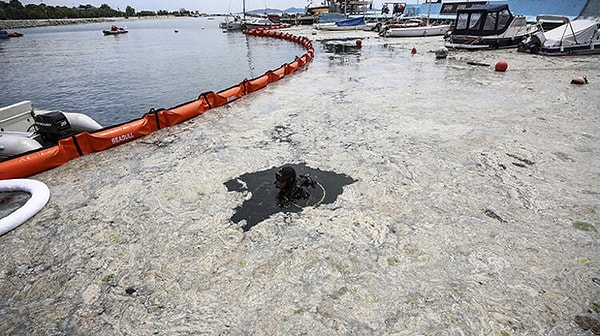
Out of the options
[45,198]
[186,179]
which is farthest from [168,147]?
[45,198]

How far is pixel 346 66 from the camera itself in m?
16.0

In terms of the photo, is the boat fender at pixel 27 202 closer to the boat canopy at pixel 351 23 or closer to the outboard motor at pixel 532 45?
the outboard motor at pixel 532 45

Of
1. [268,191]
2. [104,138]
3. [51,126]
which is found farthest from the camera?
[51,126]

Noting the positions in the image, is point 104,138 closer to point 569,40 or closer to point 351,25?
point 569,40

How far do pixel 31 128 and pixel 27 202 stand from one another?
4.47 m

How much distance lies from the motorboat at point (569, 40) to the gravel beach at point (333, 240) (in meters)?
11.8

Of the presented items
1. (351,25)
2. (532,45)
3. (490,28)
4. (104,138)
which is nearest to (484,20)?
(490,28)

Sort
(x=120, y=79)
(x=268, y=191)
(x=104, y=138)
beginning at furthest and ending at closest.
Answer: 1. (x=120, y=79)
2. (x=104, y=138)
3. (x=268, y=191)

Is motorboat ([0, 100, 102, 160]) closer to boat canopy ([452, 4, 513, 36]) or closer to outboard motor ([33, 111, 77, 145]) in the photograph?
outboard motor ([33, 111, 77, 145])

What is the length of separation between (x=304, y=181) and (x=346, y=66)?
12808mm

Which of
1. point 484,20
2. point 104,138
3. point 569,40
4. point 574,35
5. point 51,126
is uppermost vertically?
point 484,20

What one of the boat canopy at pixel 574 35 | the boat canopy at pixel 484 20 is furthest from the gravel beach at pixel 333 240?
the boat canopy at pixel 484 20

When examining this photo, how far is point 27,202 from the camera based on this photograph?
4.49 metres

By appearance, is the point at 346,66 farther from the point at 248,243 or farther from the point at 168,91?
the point at 248,243
